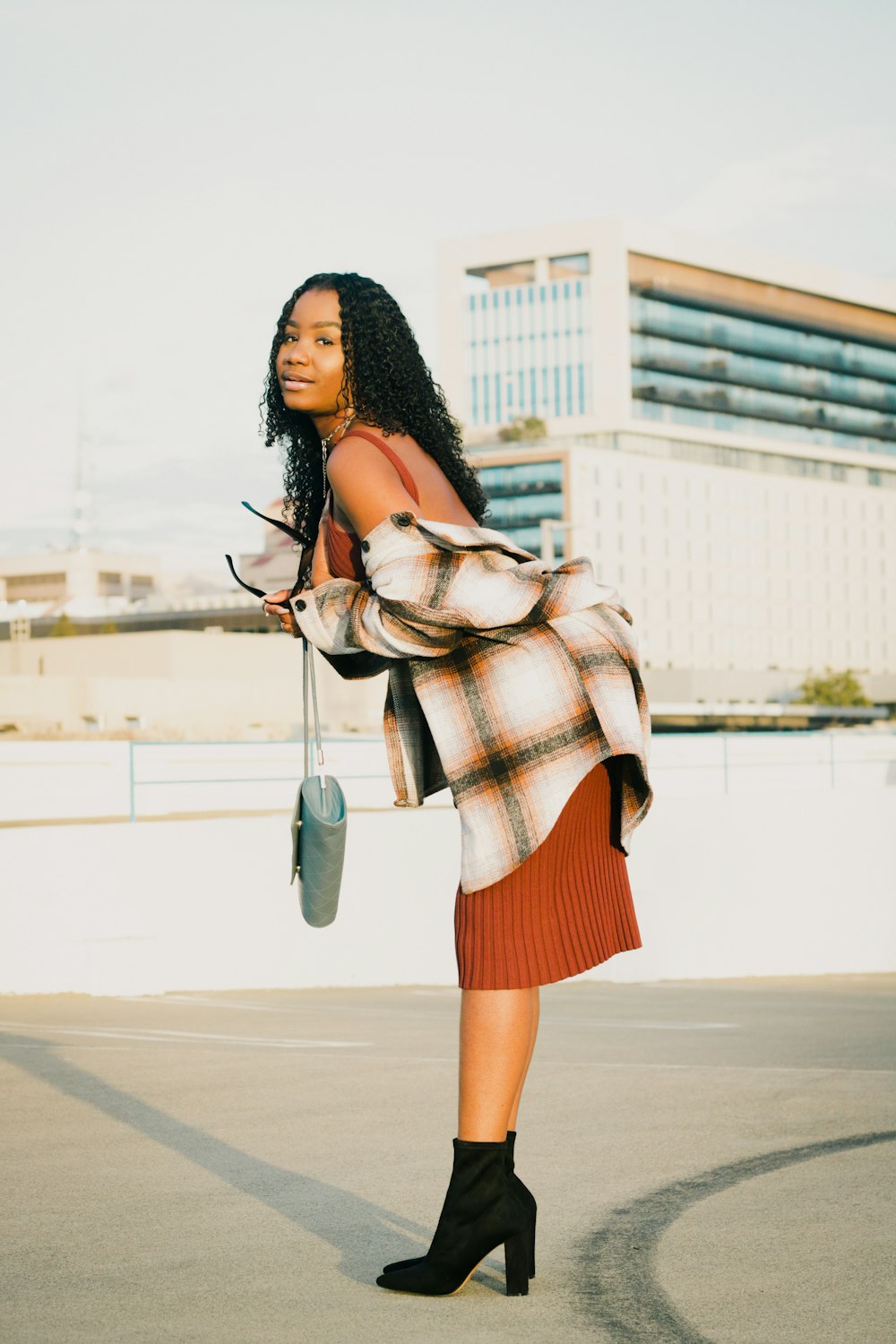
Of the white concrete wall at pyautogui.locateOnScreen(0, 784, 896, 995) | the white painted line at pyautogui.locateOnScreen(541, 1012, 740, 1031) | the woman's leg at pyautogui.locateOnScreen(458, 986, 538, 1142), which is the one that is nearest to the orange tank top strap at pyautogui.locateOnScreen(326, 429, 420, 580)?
the woman's leg at pyautogui.locateOnScreen(458, 986, 538, 1142)

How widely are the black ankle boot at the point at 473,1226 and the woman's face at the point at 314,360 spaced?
51.7 inches

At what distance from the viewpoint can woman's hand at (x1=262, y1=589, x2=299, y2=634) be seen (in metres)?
2.95

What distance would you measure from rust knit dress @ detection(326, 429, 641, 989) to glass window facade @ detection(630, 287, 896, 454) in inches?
4574

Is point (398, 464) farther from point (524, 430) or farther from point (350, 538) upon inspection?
point (524, 430)

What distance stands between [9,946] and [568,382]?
110535mm

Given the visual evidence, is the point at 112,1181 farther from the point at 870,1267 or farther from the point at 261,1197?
the point at 870,1267

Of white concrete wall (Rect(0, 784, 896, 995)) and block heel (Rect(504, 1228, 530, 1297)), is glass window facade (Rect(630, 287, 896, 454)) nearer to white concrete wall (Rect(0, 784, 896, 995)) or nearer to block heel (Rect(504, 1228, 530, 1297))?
white concrete wall (Rect(0, 784, 896, 995))

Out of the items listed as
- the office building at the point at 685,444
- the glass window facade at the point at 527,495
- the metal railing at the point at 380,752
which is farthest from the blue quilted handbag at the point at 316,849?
the glass window facade at the point at 527,495

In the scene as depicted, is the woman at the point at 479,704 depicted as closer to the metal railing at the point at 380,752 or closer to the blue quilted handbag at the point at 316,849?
the blue quilted handbag at the point at 316,849

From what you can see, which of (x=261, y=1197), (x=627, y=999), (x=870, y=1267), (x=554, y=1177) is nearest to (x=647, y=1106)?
(x=554, y=1177)

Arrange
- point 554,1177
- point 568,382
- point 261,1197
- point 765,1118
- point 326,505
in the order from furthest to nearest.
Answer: point 568,382, point 765,1118, point 554,1177, point 261,1197, point 326,505

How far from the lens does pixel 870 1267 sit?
3.08m

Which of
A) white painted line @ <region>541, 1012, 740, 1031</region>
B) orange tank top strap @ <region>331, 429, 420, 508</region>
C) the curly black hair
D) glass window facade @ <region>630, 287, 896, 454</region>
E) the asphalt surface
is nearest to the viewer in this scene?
the asphalt surface

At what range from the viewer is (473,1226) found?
9.27 ft
